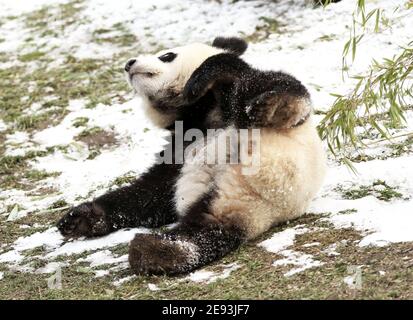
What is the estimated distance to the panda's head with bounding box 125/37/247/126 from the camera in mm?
4035

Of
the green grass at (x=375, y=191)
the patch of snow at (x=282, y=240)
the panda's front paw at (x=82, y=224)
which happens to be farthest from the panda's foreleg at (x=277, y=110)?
the panda's front paw at (x=82, y=224)

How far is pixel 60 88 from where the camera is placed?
7242 mm

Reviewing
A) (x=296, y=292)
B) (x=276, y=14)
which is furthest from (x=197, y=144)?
(x=276, y=14)

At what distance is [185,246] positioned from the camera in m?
3.15

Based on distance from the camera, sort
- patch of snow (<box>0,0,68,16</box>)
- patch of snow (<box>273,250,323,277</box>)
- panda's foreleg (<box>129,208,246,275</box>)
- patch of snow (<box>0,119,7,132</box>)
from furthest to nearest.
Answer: patch of snow (<box>0,0,68,16</box>) → patch of snow (<box>0,119,7,132</box>) → panda's foreleg (<box>129,208,246,275</box>) → patch of snow (<box>273,250,323,277</box>)

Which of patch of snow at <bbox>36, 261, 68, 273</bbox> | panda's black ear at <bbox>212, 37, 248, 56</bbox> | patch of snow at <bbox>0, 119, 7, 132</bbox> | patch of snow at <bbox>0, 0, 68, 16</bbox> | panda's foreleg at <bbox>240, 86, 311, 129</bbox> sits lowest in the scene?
patch of snow at <bbox>36, 261, 68, 273</bbox>

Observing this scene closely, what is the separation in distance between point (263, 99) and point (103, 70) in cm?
452

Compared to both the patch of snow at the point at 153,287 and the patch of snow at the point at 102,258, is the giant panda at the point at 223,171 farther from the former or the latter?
the patch of snow at the point at 102,258

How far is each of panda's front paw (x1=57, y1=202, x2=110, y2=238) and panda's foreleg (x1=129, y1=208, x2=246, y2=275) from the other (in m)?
0.87

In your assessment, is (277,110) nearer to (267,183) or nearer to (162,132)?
(267,183)

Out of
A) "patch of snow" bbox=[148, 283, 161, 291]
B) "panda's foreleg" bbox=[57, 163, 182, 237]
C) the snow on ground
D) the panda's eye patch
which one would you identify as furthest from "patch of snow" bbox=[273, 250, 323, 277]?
the panda's eye patch

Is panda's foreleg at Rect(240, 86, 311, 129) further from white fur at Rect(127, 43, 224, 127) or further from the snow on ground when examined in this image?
white fur at Rect(127, 43, 224, 127)

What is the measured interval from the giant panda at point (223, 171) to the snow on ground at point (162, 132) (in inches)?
5.0

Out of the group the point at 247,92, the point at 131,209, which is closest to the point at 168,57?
the point at 247,92
